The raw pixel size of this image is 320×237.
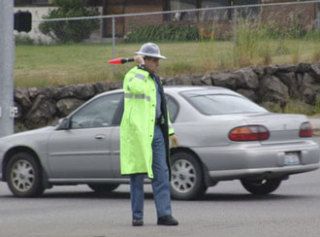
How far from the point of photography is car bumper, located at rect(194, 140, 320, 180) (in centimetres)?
1466

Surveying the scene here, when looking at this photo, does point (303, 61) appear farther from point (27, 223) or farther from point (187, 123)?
point (27, 223)

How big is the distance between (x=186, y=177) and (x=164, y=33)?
52.7ft

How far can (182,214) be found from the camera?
13648mm

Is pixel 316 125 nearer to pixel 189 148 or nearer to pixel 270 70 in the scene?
pixel 270 70

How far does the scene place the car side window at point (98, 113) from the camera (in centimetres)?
1577

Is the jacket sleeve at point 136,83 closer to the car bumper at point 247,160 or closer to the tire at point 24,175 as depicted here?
the car bumper at point 247,160

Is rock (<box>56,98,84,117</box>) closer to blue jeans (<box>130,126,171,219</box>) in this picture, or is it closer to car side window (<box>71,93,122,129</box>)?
car side window (<box>71,93,122,129</box>)

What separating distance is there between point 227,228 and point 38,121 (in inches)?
667

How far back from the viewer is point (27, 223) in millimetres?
13266

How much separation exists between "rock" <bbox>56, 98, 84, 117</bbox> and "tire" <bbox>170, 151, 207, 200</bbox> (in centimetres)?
1388

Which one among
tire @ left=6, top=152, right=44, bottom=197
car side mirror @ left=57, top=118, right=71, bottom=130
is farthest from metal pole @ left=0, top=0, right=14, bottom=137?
car side mirror @ left=57, top=118, right=71, bottom=130

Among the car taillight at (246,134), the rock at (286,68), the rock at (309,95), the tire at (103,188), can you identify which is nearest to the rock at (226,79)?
the rock at (286,68)

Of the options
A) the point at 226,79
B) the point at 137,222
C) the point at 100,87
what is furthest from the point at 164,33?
the point at 137,222

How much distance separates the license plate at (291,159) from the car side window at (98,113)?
2.45 m
